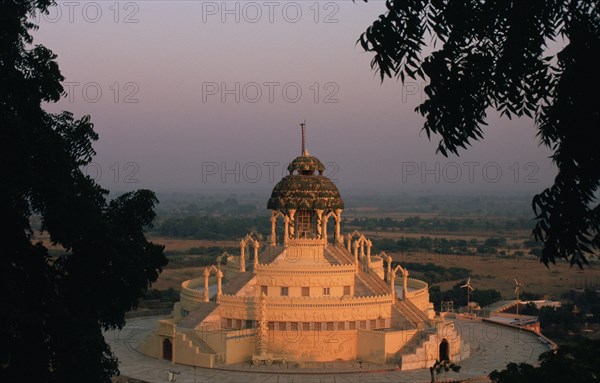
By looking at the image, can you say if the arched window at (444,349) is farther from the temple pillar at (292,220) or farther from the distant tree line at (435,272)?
the distant tree line at (435,272)

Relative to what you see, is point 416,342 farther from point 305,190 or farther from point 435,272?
point 435,272

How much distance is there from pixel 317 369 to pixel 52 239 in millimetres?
20487

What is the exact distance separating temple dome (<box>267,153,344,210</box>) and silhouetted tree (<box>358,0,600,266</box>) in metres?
34.5

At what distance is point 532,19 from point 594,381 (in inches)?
636

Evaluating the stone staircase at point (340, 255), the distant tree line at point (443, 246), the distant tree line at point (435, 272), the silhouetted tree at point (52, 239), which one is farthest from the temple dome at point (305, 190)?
the distant tree line at point (443, 246)

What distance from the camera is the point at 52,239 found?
81.4 feet

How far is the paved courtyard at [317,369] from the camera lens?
4056cm

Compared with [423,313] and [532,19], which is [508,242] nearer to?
[423,313]

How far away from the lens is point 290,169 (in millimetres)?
49375

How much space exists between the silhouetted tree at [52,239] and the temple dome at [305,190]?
22.2 meters

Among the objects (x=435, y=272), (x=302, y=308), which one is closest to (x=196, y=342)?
(x=302, y=308)

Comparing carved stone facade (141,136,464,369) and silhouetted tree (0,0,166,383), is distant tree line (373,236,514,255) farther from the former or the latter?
silhouetted tree (0,0,166,383)

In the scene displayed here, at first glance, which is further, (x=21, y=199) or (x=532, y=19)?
(x=21, y=199)

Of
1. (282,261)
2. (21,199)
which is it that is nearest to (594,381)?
(21,199)
